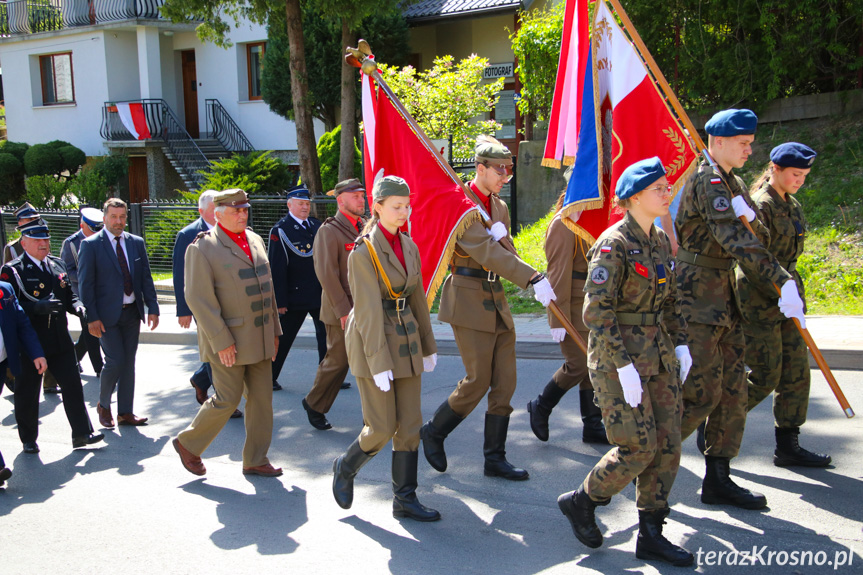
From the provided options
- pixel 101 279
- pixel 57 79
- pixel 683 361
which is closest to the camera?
pixel 683 361

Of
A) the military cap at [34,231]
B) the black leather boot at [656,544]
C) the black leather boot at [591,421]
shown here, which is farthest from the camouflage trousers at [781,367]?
the military cap at [34,231]

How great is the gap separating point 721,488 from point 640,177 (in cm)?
200

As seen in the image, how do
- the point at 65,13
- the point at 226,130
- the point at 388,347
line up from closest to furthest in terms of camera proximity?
1. the point at 388,347
2. the point at 226,130
3. the point at 65,13

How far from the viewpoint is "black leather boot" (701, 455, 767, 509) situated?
464 cm

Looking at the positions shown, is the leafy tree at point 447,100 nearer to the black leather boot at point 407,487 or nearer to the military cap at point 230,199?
the military cap at point 230,199

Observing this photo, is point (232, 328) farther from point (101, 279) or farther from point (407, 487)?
point (101, 279)

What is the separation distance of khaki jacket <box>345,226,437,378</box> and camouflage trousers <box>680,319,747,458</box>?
5.25 feet

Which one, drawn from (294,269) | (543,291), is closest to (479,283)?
(543,291)

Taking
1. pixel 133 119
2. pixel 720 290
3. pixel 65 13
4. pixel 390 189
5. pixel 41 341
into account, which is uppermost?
pixel 65 13

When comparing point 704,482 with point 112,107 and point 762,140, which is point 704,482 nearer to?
point 762,140

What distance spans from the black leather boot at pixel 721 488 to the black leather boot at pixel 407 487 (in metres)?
1.63

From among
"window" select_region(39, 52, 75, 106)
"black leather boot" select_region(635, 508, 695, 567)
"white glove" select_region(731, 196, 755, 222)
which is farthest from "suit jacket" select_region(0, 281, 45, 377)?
"window" select_region(39, 52, 75, 106)

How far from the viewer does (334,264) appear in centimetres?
673

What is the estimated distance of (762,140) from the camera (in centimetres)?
1352
